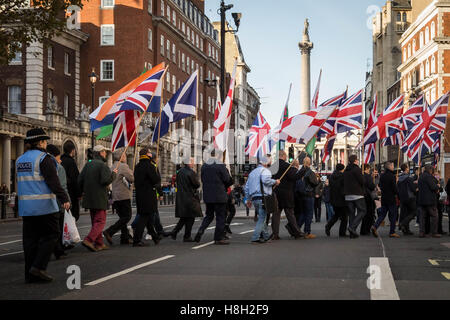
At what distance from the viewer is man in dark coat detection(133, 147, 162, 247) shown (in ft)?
43.8

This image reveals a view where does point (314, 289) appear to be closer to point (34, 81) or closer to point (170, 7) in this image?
point (34, 81)

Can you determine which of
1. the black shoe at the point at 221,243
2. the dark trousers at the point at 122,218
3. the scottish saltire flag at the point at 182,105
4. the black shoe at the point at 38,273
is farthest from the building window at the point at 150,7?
the black shoe at the point at 38,273

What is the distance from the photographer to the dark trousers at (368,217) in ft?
56.2

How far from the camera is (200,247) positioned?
43.4ft

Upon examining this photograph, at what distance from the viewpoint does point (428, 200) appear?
1686 centimetres

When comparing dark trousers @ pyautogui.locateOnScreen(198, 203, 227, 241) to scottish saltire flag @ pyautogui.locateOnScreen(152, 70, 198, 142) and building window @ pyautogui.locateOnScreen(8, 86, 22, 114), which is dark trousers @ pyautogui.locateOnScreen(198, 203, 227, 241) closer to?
scottish saltire flag @ pyautogui.locateOnScreen(152, 70, 198, 142)

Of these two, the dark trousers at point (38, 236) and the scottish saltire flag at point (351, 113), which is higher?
the scottish saltire flag at point (351, 113)

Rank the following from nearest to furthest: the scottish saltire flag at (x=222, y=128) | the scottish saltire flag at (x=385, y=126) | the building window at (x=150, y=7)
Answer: the scottish saltire flag at (x=222, y=128)
the scottish saltire flag at (x=385, y=126)
the building window at (x=150, y=7)

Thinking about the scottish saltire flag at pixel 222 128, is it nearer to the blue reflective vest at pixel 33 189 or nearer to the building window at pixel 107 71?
the blue reflective vest at pixel 33 189

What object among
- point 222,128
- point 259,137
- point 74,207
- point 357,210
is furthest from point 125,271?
point 259,137

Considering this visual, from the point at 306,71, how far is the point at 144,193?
315 feet

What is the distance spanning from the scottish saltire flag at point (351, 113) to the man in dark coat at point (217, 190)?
8.36 m

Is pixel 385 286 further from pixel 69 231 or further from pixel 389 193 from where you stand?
pixel 389 193

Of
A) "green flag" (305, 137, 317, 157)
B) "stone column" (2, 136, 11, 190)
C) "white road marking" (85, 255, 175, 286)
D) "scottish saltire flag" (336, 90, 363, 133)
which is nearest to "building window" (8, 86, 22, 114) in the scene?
"stone column" (2, 136, 11, 190)
